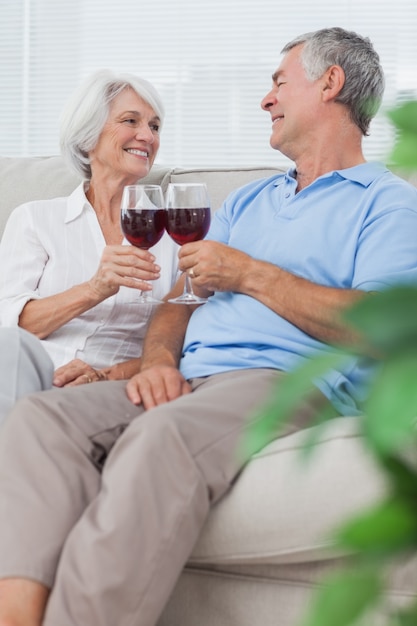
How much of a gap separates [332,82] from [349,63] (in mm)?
68

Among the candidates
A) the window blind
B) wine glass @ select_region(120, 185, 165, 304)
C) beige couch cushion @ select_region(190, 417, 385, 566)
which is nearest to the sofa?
beige couch cushion @ select_region(190, 417, 385, 566)

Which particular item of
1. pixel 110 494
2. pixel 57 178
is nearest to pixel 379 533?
pixel 110 494

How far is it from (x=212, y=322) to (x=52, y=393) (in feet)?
1.45

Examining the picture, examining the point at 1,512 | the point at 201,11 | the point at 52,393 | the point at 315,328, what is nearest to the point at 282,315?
the point at 315,328

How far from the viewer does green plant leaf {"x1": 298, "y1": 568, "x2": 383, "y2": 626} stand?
30 cm

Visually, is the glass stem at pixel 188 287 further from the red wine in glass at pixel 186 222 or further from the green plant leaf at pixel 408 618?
the green plant leaf at pixel 408 618

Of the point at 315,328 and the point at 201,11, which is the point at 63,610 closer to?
the point at 315,328

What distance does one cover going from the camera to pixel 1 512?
1.49 meters

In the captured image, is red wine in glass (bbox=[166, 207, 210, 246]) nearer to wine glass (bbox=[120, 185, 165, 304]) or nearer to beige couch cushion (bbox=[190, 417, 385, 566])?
wine glass (bbox=[120, 185, 165, 304])

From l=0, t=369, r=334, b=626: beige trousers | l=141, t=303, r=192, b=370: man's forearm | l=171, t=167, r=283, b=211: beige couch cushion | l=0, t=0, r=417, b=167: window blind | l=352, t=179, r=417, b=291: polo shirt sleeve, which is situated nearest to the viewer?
l=0, t=369, r=334, b=626: beige trousers

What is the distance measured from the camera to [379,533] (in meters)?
0.30

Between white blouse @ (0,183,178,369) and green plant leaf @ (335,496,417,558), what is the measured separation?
192 cm

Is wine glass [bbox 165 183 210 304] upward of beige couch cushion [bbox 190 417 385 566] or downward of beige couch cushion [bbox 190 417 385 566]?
upward

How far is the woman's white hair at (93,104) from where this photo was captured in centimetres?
241
